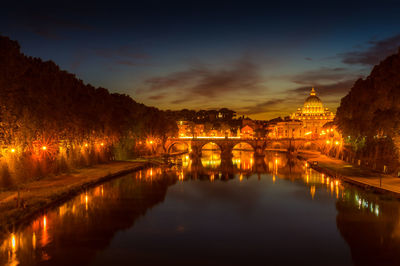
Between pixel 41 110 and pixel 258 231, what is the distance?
27.1 metres

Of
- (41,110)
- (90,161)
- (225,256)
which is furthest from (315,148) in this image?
(225,256)

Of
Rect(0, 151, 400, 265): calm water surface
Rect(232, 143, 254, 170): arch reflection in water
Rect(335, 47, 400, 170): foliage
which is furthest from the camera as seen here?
Rect(232, 143, 254, 170): arch reflection in water

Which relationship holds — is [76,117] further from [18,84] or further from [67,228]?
[67,228]

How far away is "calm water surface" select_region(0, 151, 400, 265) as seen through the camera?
79.4 feet

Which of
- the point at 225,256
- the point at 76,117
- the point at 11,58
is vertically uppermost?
the point at 11,58

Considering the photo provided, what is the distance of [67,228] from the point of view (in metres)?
29.0

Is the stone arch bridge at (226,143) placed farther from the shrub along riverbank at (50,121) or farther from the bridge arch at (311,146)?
the shrub along riverbank at (50,121)

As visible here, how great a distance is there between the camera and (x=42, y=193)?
36062mm

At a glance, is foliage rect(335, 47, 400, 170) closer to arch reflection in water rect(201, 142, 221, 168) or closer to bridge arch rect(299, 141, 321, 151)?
arch reflection in water rect(201, 142, 221, 168)

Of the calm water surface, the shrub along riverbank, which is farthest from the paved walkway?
the shrub along riverbank

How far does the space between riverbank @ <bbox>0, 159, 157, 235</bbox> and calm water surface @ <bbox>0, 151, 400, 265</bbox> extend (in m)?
1.05

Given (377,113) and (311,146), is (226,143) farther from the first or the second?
(377,113)

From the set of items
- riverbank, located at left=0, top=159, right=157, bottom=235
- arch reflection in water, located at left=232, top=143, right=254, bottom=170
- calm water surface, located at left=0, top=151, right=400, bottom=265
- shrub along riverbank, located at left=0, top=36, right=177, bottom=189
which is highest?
shrub along riverbank, located at left=0, top=36, right=177, bottom=189

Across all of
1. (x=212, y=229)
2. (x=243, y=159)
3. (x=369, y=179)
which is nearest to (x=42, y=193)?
(x=212, y=229)
